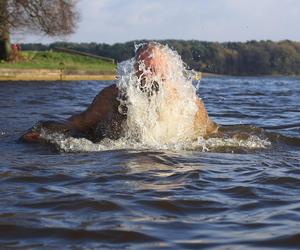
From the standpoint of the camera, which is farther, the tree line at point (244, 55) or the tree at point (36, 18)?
the tree line at point (244, 55)

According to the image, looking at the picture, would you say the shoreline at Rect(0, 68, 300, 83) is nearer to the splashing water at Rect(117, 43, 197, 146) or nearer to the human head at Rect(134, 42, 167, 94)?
the splashing water at Rect(117, 43, 197, 146)

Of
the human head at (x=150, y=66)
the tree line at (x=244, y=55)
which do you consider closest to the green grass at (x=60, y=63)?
the tree line at (x=244, y=55)

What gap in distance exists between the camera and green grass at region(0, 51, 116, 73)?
32.3 m

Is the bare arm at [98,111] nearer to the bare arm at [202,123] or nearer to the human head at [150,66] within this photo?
the human head at [150,66]

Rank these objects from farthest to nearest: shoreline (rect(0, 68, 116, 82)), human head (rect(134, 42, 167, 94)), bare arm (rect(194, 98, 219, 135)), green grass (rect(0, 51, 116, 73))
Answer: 1. green grass (rect(0, 51, 116, 73))
2. shoreline (rect(0, 68, 116, 82))
3. bare arm (rect(194, 98, 219, 135))
4. human head (rect(134, 42, 167, 94))

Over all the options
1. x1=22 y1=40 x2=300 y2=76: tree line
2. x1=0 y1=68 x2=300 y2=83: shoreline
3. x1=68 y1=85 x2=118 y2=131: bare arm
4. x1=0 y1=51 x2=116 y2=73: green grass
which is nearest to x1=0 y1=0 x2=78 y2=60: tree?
x1=0 y1=51 x2=116 y2=73: green grass

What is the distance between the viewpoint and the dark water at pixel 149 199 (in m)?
3.21

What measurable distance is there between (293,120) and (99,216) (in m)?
7.85

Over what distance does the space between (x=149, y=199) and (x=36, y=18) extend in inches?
1321

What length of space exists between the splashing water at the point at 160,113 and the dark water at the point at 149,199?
0.42 meters

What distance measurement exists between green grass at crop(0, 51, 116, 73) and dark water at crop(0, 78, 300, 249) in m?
25.0

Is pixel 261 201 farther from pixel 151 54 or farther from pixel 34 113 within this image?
pixel 34 113

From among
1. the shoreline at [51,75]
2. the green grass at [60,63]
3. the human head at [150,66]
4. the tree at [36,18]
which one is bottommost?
the shoreline at [51,75]

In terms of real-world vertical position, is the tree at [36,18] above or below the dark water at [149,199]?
above
